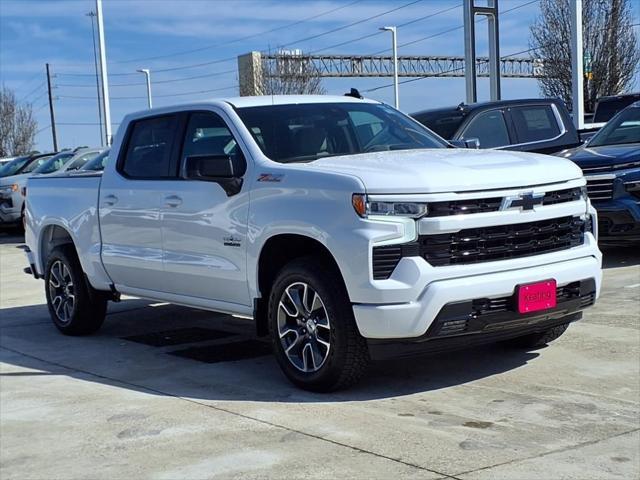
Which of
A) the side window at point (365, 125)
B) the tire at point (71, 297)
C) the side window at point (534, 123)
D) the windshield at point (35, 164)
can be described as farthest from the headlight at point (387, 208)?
the windshield at point (35, 164)

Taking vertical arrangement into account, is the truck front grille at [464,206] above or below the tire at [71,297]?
above

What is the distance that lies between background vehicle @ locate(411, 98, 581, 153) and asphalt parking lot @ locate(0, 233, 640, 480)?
390 centimetres

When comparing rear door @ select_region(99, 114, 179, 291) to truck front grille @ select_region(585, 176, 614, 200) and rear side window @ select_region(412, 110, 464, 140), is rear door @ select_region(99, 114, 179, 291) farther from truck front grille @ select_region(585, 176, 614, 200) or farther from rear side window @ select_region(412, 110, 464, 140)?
truck front grille @ select_region(585, 176, 614, 200)

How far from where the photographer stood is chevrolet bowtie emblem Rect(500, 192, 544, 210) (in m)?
5.28

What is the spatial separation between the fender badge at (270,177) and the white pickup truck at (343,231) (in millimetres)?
14

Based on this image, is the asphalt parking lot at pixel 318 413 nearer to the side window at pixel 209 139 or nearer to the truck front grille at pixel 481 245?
the truck front grille at pixel 481 245

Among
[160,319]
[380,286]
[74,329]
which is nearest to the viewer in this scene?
[380,286]

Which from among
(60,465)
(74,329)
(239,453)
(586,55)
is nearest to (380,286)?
(239,453)

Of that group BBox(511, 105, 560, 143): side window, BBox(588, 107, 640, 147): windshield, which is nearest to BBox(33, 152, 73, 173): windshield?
BBox(511, 105, 560, 143): side window

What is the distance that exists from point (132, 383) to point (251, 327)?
201 centimetres

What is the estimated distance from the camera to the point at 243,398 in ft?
18.6

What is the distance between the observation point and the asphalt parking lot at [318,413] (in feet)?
14.4

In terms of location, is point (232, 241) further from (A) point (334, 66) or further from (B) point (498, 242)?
(A) point (334, 66)

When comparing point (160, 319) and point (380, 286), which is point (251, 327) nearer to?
point (160, 319)
